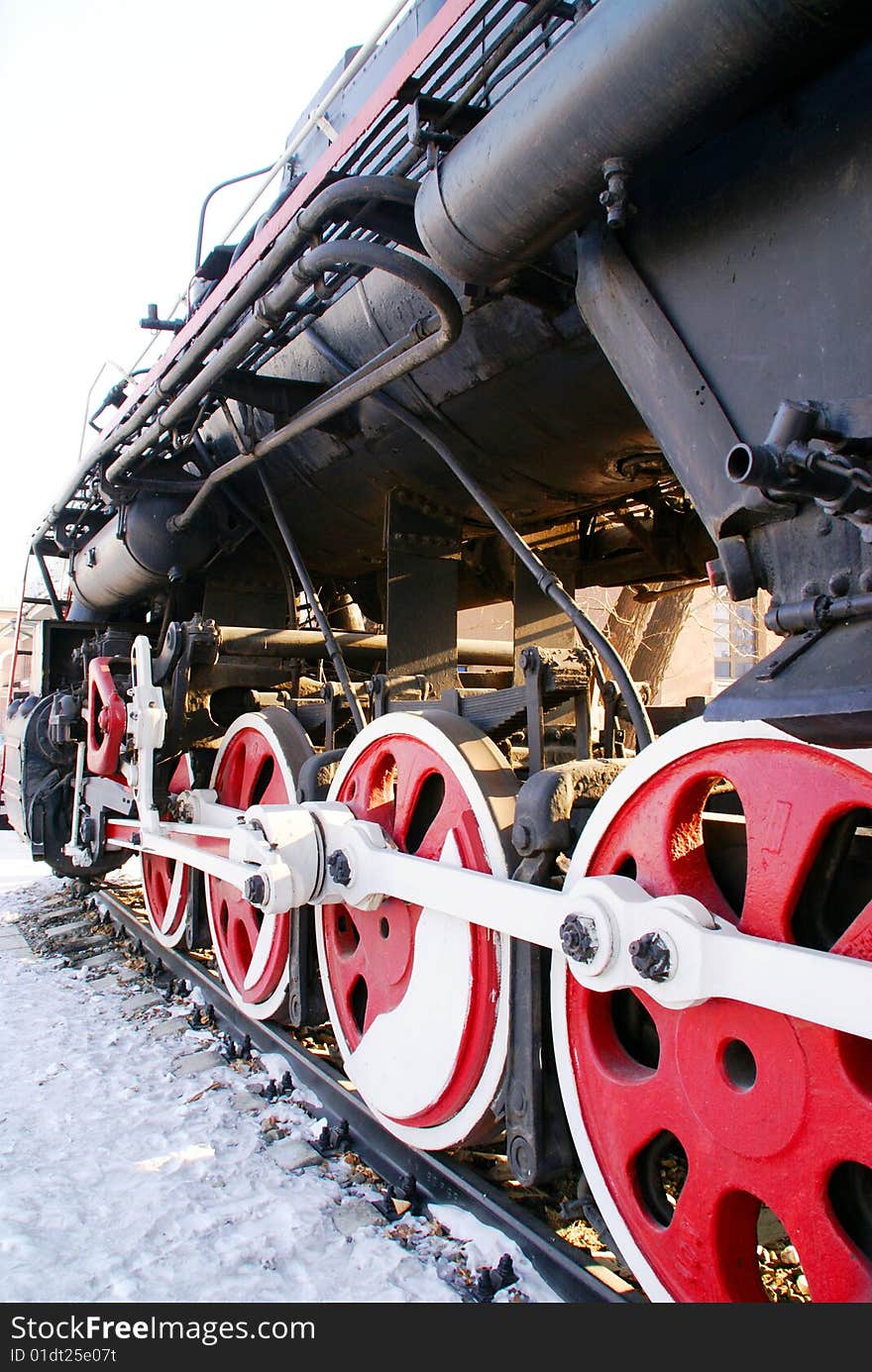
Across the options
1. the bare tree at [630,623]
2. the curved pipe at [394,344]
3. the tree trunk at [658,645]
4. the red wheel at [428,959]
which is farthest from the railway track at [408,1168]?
the tree trunk at [658,645]

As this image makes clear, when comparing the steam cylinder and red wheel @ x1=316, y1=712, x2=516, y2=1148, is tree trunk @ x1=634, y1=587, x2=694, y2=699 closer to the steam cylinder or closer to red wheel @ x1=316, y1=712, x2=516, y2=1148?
the steam cylinder

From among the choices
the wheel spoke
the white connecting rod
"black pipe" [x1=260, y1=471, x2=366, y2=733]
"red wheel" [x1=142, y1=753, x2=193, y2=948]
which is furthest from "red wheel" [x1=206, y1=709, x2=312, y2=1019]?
the wheel spoke

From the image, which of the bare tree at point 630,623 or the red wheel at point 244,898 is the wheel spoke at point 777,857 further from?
the bare tree at point 630,623

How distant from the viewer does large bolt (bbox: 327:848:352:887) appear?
2.68m

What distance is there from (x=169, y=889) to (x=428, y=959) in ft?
8.69

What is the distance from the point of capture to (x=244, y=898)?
3438mm

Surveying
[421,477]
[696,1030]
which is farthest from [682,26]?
[421,477]

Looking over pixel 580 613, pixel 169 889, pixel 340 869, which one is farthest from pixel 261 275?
pixel 169 889

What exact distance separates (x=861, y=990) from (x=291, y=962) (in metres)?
2.36

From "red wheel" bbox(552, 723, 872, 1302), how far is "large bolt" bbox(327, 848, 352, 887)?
2.79ft

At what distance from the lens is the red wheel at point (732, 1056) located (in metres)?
1.43

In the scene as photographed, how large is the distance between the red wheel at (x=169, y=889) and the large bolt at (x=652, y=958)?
121 inches

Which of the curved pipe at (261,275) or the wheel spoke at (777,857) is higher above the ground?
the curved pipe at (261,275)

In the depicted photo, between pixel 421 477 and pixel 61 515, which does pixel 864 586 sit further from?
pixel 61 515
